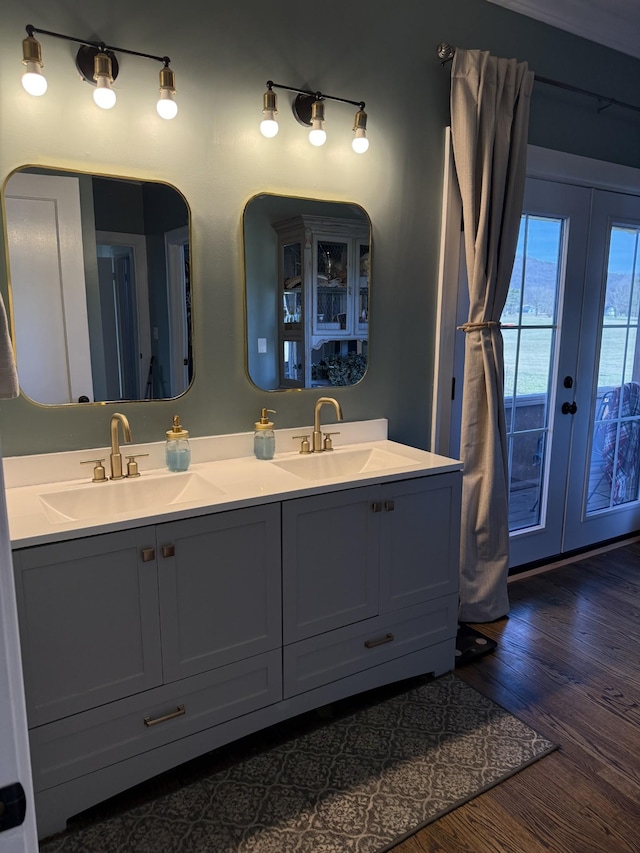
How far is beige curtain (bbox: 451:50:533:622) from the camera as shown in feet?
8.01

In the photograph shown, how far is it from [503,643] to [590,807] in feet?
2.82

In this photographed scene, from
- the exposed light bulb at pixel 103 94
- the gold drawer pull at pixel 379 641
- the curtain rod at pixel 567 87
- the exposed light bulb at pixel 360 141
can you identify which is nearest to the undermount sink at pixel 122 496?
the gold drawer pull at pixel 379 641

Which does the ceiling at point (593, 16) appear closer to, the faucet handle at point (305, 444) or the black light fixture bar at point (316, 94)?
the black light fixture bar at point (316, 94)

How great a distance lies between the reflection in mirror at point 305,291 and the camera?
2.21 meters

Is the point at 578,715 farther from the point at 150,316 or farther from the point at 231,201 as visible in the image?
the point at 231,201

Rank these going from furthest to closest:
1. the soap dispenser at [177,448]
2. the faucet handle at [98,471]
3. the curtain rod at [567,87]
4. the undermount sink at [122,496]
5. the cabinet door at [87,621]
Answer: the curtain rod at [567,87] < the soap dispenser at [177,448] < the faucet handle at [98,471] < the undermount sink at [122,496] < the cabinet door at [87,621]

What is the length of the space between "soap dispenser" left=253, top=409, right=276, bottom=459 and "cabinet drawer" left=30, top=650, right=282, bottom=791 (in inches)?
27.9

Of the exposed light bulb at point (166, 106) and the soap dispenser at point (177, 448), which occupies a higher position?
the exposed light bulb at point (166, 106)

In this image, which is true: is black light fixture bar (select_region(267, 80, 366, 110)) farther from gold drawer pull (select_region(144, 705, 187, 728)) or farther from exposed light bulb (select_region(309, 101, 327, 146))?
gold drawer pull (select_region(144, 705, 187, 728))

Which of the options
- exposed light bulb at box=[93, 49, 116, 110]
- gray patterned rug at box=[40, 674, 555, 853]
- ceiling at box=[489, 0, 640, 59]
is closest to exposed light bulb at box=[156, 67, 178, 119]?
exposed light bulb at box=[93, 49, 116, 110]

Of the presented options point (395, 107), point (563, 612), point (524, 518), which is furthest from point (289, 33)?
point (563, 612)

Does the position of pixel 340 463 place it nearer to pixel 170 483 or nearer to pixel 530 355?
pixel 170 483

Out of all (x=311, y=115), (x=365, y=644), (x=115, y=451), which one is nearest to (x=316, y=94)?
(x=311, y=115)

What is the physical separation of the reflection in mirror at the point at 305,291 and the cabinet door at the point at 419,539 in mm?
619
